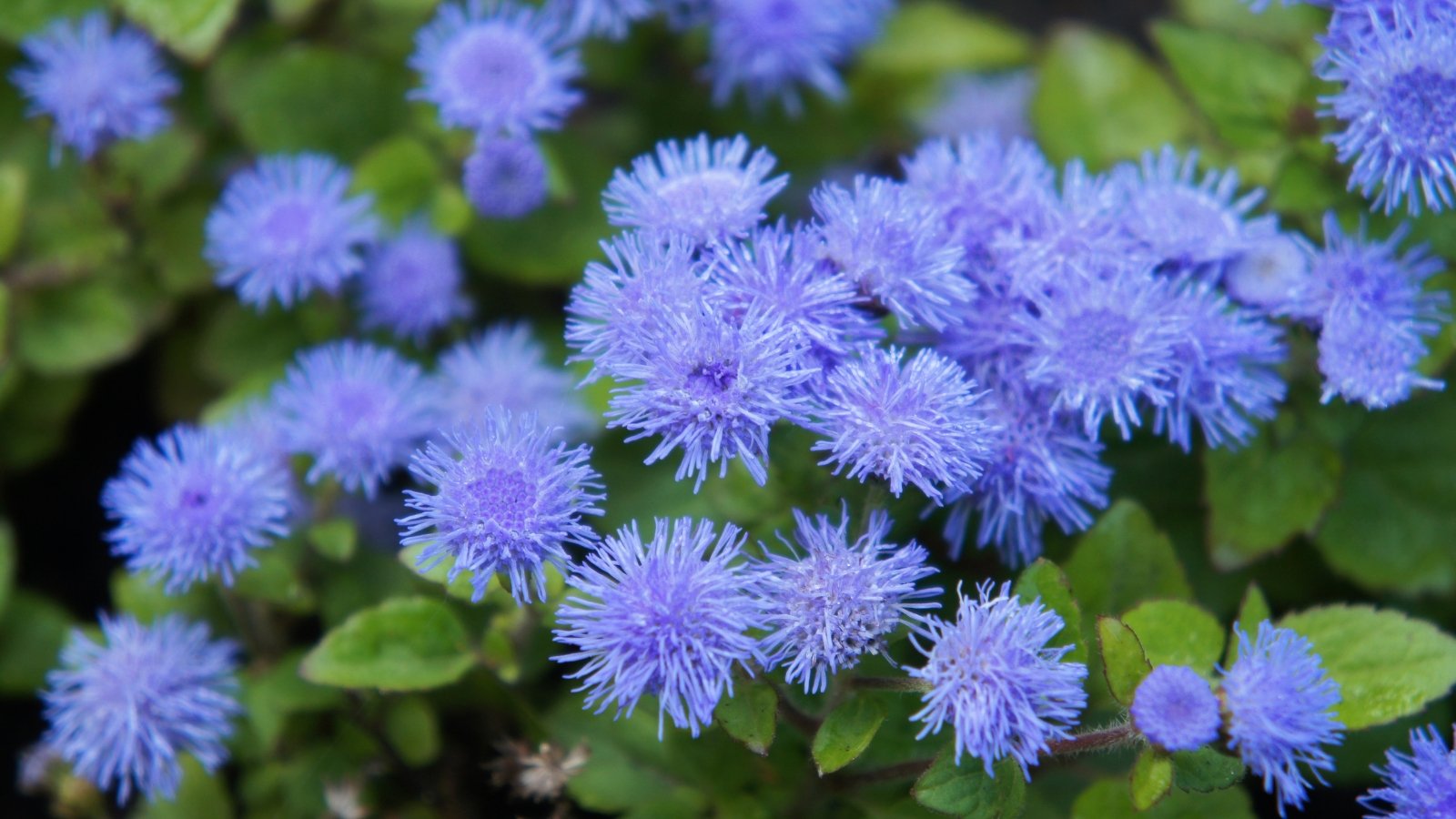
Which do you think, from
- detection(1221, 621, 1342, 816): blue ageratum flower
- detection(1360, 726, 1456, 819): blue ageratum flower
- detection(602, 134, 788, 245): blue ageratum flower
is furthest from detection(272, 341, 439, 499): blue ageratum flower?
detection(1360, 726, 1456, 819): blue ageratum flower

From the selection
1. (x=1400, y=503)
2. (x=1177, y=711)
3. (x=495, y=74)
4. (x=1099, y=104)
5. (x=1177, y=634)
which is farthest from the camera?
(x=1099, y=104)

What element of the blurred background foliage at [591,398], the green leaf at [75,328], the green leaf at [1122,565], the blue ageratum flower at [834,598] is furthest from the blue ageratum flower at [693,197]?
the green leaf at [75,328]

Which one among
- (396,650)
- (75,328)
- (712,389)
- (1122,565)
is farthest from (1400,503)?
(75,328)

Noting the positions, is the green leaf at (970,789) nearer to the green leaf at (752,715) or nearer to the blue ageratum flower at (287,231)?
the green leaf at (752,715)

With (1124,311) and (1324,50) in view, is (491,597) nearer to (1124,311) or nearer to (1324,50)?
(1124,311)

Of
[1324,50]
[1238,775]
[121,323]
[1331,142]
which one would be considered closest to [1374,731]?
[1238,775]

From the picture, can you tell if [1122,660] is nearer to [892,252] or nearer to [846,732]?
[846,732]
